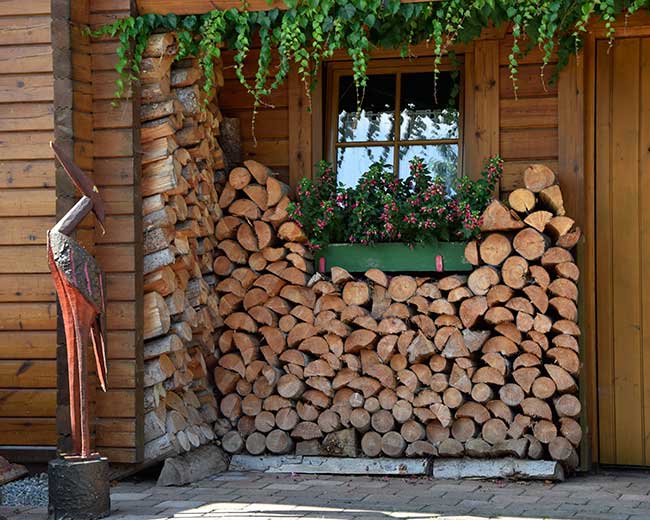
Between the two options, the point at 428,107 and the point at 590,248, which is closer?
the point at 590,248

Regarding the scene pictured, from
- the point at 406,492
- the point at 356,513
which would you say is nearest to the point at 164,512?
the point at 356,513

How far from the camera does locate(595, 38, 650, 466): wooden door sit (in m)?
6.32

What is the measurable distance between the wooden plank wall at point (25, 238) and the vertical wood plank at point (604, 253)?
3.12 m

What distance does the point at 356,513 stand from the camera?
16.4 ft

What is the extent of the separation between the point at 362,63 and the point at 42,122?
1.72 m

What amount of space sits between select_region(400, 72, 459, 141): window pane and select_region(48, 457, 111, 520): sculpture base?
293 centimetres

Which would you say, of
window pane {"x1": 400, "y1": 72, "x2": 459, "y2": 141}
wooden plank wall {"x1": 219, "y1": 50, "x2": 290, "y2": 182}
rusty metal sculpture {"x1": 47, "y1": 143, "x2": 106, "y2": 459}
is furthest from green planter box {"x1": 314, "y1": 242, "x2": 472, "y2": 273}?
rusty metal sculpture {"x1": 47, "y1": 143, "x2": 106, "y2": 459}

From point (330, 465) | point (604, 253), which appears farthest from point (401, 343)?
point (604, 253)

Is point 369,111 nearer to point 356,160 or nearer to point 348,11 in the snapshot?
point 356,160

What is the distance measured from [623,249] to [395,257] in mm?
1341

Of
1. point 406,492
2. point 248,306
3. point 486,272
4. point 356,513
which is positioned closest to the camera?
point 356,513

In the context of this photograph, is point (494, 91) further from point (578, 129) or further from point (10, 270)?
point (10, 270)

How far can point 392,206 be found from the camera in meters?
6.14

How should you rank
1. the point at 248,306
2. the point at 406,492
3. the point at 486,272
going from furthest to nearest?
the point at 248,306 → the point at 486,272 → the point at 406,492
